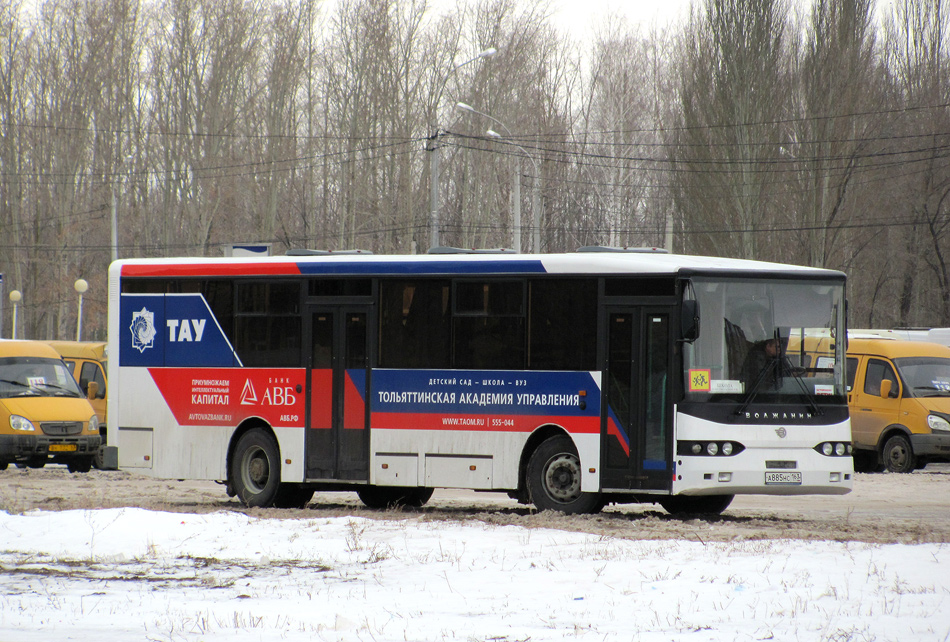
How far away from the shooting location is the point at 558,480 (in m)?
13.5

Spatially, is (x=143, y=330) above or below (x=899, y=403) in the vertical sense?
above

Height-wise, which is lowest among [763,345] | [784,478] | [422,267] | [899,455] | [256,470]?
[899,455]

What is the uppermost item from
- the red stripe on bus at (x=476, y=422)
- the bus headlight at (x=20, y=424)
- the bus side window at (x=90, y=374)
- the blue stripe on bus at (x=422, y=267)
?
the blue stripe on bus at (x=422, y=267)

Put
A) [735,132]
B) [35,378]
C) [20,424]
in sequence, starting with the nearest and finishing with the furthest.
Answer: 1. [20,424]
2. [35,378]
3. [735,132]

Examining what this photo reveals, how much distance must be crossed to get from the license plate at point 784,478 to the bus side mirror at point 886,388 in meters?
10.3

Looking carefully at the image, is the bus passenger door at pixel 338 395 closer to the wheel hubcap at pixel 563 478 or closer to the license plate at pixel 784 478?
the wheel hubcap at pixel 563 478

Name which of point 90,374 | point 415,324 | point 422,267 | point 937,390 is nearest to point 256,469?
point 415,324

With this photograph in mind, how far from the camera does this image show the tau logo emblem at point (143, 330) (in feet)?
52.6

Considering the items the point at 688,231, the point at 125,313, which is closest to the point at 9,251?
the point at 688,231

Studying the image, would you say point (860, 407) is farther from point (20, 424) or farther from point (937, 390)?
point (20, 424)

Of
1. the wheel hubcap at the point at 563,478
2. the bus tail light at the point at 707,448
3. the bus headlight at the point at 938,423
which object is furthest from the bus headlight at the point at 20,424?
the bus headlight at the point at 938,423

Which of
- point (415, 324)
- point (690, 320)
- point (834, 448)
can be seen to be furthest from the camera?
point (415, 324)

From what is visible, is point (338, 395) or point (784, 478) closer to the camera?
point (784, 478)

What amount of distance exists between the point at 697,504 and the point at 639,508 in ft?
3.98
